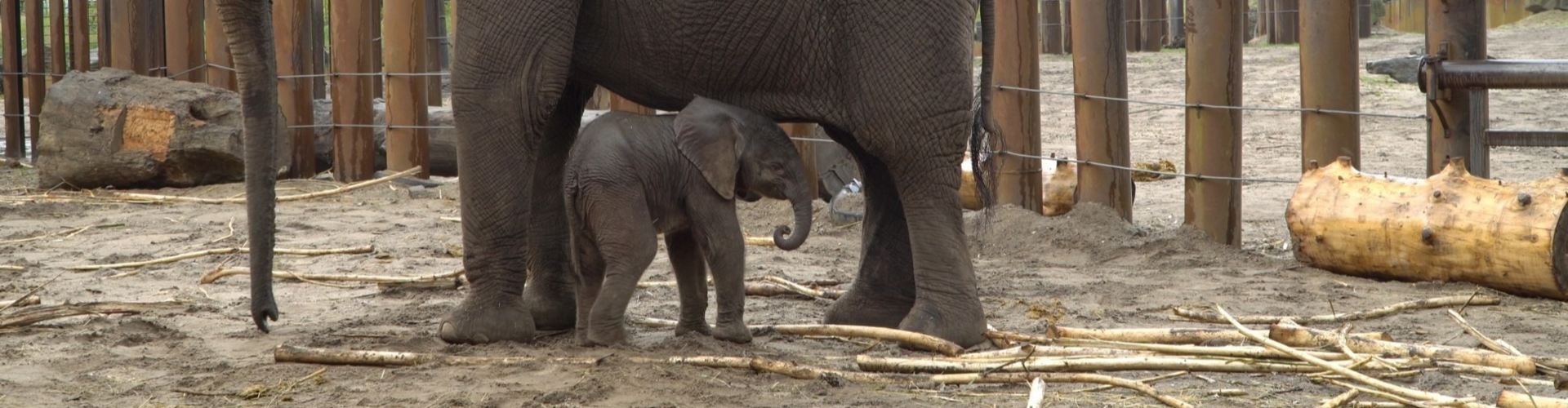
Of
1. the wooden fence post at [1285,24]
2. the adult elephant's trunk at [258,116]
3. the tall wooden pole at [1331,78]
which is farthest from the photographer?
the wooden fence post at [1285,24]

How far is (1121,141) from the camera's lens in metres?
9.00

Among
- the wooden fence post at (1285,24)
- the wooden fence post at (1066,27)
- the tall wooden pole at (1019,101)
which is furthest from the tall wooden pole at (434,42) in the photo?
the wooden fence post at (1285,24)

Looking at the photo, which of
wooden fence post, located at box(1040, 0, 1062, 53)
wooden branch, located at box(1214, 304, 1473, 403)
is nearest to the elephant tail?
wooden branch, located at box(1214, 304, 1473, 403)

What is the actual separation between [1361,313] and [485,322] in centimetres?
315

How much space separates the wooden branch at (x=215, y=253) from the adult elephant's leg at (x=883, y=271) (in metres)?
3.24

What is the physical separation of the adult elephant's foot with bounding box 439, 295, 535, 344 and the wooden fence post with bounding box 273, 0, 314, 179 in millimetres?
A: 6763

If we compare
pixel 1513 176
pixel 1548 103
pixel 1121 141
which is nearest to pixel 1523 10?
pixel 1548 103

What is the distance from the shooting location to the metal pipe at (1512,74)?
733cm

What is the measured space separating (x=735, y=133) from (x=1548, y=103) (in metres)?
12.5

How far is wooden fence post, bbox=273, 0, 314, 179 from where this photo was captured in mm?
11836

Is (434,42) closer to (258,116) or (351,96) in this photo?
(351,96)

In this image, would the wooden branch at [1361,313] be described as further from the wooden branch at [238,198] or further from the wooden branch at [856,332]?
the wooden branch at [238,198]

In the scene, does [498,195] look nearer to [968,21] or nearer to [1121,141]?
[968,21]

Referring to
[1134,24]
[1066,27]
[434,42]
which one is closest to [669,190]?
[434,42]
